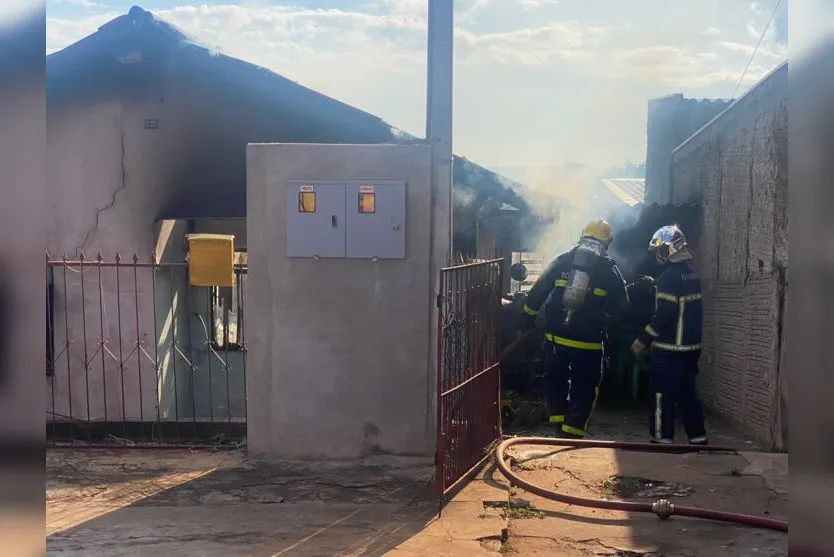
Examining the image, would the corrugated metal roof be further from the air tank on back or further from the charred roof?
the air tank on back

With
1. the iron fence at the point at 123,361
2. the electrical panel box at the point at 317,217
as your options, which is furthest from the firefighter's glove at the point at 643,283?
the iron fence at the point at 123,361

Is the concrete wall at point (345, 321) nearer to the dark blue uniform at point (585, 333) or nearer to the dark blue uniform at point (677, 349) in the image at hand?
the dark blue uniform at point (585, 333)

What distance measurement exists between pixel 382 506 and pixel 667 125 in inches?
509

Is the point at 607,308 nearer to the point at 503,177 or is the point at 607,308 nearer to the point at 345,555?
the point at 345,555

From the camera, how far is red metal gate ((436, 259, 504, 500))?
4.93 m

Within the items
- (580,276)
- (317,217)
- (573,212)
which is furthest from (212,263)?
(573,212)

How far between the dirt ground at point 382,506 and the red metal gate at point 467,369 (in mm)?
236

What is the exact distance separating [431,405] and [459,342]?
0.79 meters

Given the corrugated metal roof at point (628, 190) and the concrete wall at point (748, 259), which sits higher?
the corrugated metal roof at point (628, 190)

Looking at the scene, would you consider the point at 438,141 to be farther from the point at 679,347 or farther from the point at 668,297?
the point at 679,347

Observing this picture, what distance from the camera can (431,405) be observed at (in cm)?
590

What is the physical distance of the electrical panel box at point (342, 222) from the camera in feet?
19.3

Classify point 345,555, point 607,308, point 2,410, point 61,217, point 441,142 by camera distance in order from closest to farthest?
point 2,410, point 345,555, point 441,142, point 607,308, point 61,217

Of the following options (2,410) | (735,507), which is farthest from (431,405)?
(2,410)
